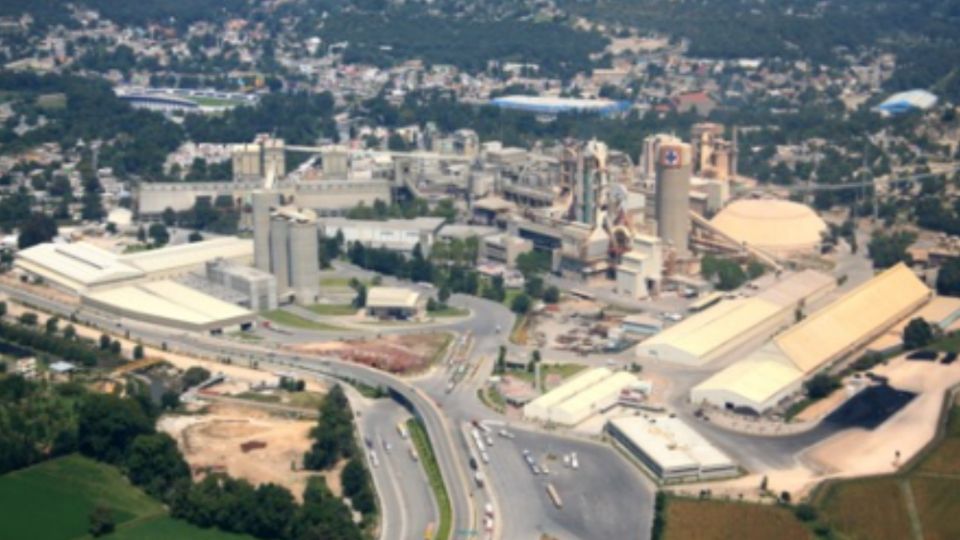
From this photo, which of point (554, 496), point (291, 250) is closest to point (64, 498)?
point (554, 496)

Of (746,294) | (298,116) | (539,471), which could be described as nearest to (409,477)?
(539,471)

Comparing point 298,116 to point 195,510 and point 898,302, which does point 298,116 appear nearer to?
point 898,302

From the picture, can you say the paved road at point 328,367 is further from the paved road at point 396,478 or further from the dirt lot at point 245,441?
the dirt lot at point 245,441

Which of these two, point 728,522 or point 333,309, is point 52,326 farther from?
point 728,522

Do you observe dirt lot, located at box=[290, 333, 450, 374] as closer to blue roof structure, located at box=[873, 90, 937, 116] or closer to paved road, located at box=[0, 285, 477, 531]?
paved road, located at box=[0, 285, 477, 531]

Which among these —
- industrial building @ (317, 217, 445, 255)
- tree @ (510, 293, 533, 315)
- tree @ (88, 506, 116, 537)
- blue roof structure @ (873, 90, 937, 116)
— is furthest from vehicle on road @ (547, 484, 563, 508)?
blue roof structure @ (873, 90, 937, 116)

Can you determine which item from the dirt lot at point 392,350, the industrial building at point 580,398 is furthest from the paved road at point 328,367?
the industrial building at point 580,398

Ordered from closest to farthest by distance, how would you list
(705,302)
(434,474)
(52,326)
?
(434,474) < (52,326) < (705,302)
